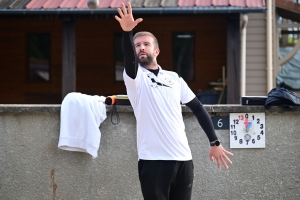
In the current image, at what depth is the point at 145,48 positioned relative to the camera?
13.3 ft

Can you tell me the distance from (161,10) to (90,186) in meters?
4.40

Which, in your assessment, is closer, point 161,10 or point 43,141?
point 43,141

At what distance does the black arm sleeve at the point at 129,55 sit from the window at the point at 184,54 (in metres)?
9.96

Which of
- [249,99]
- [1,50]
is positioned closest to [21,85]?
[1,50]

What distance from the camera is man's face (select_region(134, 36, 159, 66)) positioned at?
4031mm

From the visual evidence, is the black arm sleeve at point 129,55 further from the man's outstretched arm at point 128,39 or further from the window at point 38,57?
the window at point 38,57

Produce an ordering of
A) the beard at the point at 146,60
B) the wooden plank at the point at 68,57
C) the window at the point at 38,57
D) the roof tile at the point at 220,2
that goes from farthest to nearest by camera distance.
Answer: the window at the point at 38,57
the wooden plank at the point at 68,57
the roof tile at the point at 220,2
the beard at the point at 146,60

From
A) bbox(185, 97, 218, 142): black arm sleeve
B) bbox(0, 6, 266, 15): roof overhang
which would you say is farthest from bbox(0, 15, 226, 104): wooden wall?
bbox(185, 97, 218, 142): black arm sleeve

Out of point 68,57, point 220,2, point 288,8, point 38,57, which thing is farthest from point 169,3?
point 38,57

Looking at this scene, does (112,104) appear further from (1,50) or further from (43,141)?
(1,50)

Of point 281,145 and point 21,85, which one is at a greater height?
point 21,85

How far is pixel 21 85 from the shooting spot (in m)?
14.2

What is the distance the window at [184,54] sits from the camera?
13734mm

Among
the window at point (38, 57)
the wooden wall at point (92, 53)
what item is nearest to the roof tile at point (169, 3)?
the wooden wall at point (92, 53)
